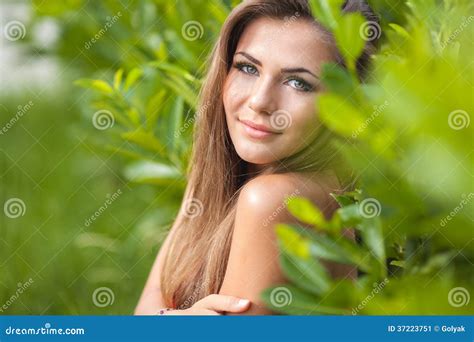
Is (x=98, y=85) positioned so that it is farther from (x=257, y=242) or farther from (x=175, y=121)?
(x=257, y=242)

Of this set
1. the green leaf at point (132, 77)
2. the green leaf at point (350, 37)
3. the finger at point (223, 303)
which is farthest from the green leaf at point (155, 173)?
the green leaf at point (350, 37)

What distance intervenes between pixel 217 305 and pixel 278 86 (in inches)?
14.1

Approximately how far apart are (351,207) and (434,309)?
0.30 m

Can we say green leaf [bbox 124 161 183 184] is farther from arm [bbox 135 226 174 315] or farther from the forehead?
the forehead

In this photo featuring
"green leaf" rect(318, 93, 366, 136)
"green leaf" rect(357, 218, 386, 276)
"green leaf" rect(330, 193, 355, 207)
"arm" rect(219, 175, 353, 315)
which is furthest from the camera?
"arm" rect(219, 175, 353, 315)

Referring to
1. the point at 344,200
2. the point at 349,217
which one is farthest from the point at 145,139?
the point at 349,217

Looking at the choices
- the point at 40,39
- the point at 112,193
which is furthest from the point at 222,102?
the point at 40,39

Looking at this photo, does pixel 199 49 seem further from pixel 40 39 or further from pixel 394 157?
pixel 394 157

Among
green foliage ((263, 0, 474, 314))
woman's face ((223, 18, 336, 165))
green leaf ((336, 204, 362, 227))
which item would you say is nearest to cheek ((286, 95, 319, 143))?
woman's face ((223, 18, 336, 165))

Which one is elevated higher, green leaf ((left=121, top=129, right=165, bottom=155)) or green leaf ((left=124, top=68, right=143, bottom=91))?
green leaf ((left=124, top=68, right=143, bottom=91))

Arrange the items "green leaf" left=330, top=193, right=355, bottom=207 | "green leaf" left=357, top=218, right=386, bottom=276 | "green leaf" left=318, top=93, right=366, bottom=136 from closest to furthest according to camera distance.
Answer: "green leaf" left=318, top=93, right=366, bottom=136 → "green leaf" left=357, top=218, right=386, bottom=276 → "green leaf" left=330, top=193, right=355, bottom=207

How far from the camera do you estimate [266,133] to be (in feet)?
4.02

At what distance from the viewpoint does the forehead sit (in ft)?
3.88

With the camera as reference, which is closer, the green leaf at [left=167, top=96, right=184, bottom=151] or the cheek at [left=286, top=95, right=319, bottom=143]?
the cheek at [left=286, top=95, right=319, bottom=143]
